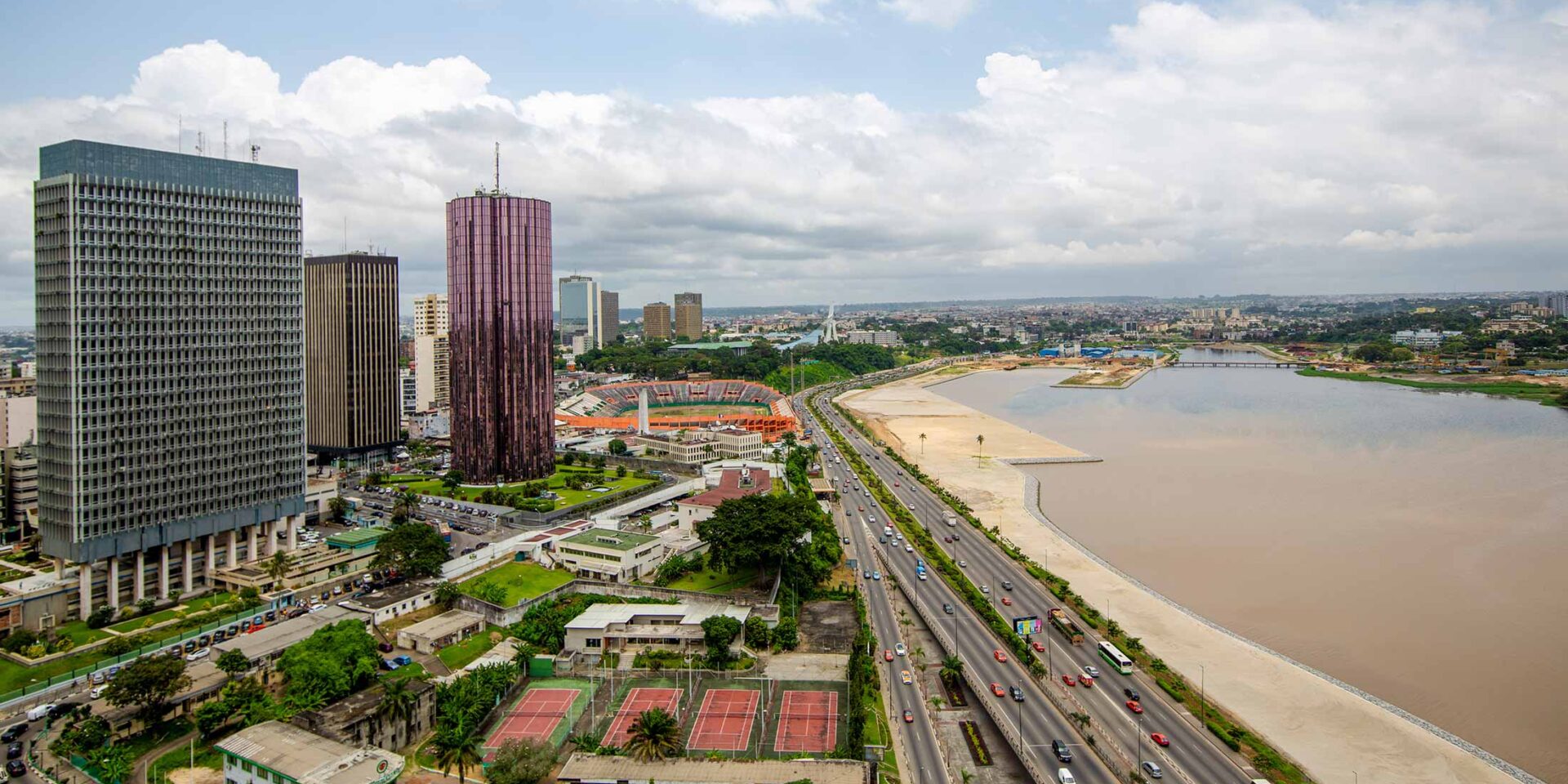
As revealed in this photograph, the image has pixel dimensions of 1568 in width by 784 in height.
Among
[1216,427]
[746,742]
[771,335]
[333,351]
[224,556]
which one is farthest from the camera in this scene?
[771,335]

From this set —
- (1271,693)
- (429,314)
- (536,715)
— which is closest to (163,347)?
(536,715)

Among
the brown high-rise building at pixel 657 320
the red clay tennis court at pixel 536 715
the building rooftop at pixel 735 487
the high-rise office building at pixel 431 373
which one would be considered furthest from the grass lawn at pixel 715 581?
the brown high-rise building at pixel 657 320

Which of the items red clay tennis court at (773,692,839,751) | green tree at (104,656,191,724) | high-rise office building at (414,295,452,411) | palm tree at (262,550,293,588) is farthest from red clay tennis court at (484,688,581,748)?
high-rise office building at (414,295,452,411)

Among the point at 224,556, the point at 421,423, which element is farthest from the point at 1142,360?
the point at 224,556

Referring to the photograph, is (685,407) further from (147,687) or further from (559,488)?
(147,687)

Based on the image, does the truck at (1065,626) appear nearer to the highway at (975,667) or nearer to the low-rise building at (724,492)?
the highway at (975,667)

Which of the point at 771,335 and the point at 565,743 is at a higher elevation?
the point at 771,335

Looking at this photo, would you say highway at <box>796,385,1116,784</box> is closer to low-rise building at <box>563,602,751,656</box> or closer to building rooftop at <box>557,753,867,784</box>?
building rooftop at <box>557,753,867,784</box>

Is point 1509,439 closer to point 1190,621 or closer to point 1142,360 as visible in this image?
point 1190,621
